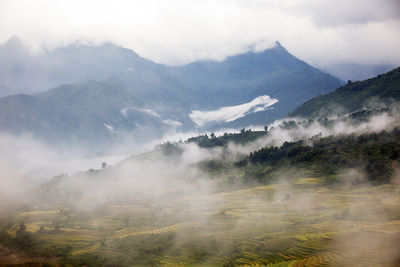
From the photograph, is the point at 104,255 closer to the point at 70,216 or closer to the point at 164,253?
the point at 164,253

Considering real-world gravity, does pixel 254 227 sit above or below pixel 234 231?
above

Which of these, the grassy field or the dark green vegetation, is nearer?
the grassy field

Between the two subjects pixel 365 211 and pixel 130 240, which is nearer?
pixel 365 211

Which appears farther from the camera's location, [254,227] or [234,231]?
[254,227]

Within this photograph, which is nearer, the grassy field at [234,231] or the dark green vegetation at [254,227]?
the grassy field at [234,231]

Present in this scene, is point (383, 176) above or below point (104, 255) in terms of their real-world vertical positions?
above

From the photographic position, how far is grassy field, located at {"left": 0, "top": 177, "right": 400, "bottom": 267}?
105 m

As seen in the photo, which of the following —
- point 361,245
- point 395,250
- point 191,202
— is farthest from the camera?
point 191,202

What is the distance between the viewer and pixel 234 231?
132 meters

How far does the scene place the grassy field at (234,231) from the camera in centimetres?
10481

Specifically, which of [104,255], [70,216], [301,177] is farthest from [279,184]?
[70,216]

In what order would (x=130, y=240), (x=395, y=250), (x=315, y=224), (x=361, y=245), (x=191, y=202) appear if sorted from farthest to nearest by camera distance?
(x=191, y=202)
(x=130, y=240)
(x=315, y=224)
(x=361, y=245)
(x=395, y=250)

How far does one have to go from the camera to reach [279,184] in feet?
631

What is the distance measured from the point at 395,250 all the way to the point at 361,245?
31.1 feet
